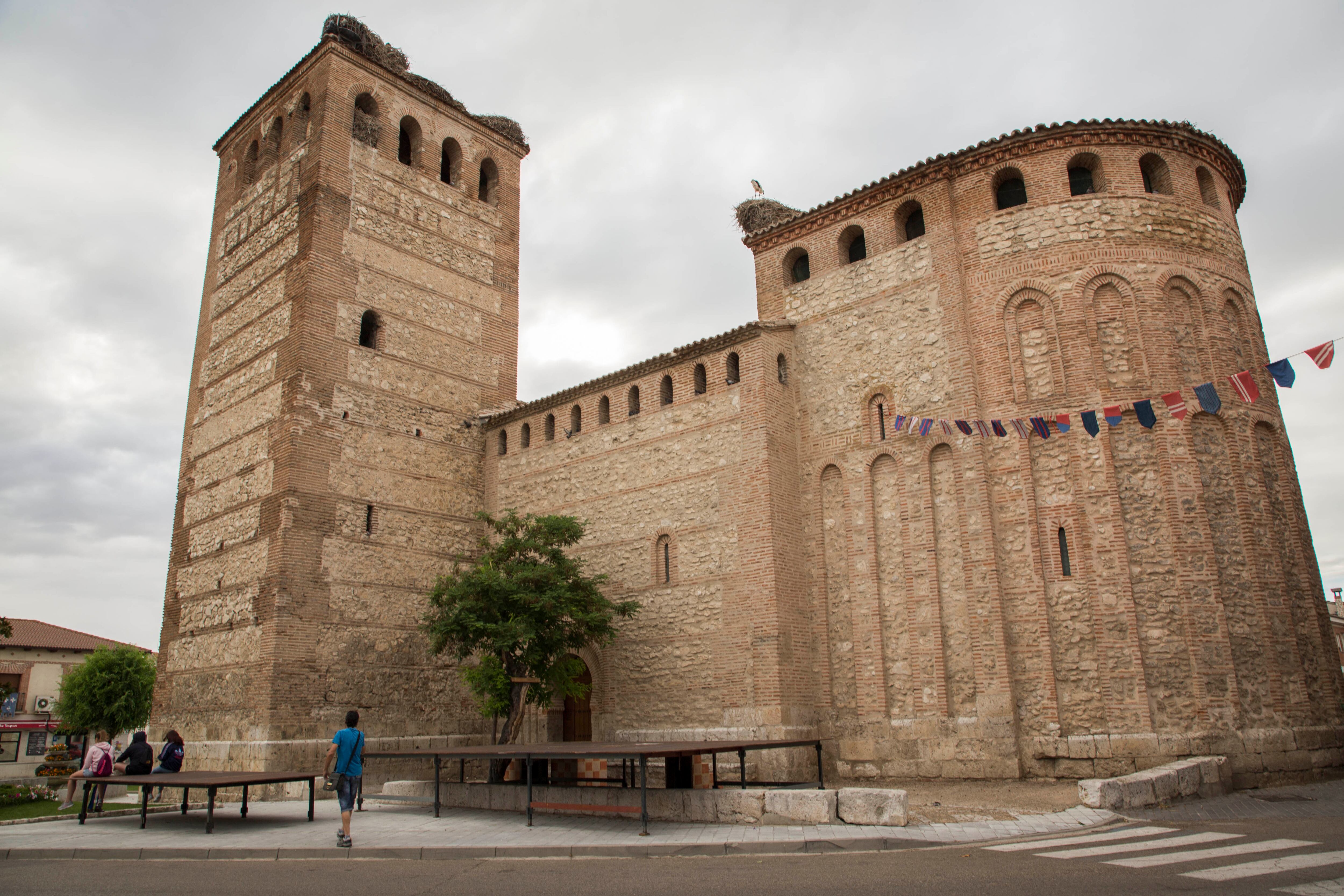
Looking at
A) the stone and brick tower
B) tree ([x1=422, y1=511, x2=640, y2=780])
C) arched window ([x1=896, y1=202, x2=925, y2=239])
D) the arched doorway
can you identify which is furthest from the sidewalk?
arched window ([x1=896, y1=202, x2=925, y2=239])

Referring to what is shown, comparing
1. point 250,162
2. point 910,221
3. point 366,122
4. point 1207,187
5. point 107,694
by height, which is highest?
point 250,162

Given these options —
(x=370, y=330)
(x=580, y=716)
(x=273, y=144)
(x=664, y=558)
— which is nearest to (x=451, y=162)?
(x=273, y=144)

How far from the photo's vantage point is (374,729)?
55.6ft

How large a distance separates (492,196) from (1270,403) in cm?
1721

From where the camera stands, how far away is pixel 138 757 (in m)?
12.1

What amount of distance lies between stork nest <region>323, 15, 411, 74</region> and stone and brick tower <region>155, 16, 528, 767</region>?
0.13 ft

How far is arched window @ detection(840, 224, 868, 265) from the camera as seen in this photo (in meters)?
16.5

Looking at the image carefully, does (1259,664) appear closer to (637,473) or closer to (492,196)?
(637,473)

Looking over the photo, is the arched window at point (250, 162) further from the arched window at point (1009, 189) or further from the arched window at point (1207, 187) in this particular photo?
the arched window at point (1207, 187)

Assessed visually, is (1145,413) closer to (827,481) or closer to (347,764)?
(827,481)

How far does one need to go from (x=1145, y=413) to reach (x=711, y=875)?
9698 mm

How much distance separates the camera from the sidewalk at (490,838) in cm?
816

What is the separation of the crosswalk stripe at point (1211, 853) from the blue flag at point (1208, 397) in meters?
6.21

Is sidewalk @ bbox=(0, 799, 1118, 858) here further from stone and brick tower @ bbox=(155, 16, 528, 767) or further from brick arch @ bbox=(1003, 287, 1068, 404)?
brick arch @ bbox=(1003, 287, 1068, 404)
